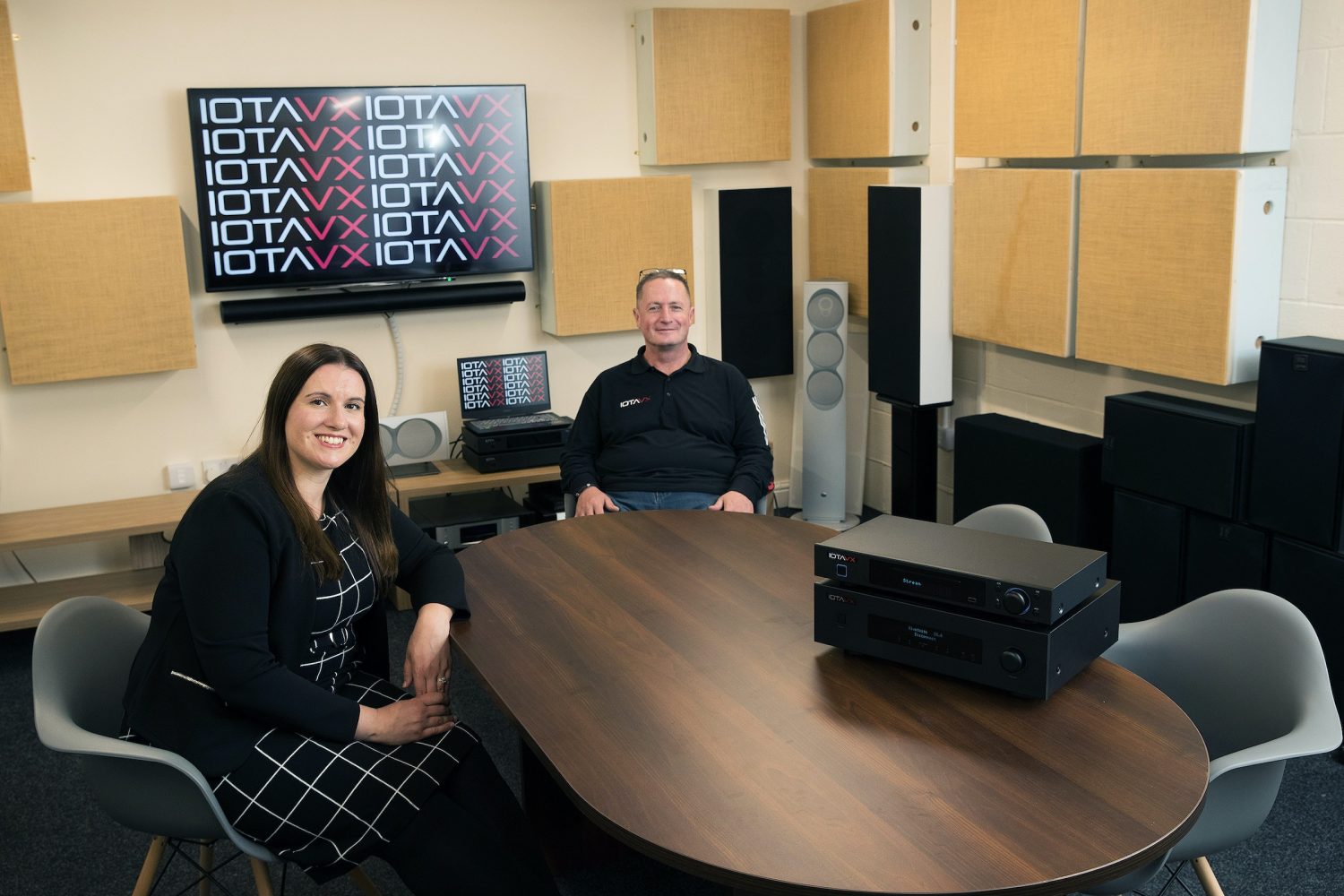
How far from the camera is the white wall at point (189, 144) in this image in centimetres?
444

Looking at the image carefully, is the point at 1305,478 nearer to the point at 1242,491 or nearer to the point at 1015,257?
the point at 1242,491

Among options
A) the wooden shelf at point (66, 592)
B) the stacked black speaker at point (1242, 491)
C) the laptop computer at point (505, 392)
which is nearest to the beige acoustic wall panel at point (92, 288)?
the wooden shelf at point (66, 592)

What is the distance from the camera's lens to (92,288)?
174 inches

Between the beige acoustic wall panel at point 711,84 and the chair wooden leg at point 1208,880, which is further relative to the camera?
the beige acoustic wall panel at point 711,84

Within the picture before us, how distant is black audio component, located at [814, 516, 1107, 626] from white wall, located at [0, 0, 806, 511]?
3.27m

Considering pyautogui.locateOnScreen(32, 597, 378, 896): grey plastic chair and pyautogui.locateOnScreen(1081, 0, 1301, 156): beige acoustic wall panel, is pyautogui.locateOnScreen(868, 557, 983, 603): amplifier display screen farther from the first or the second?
pyautogui.locateOnScreen(1081, 0, 1301, 156): beige acoustic wall panel

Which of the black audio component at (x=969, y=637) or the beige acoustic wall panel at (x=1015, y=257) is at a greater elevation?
→ the beige acoustic wall panel at (x=1015, y=257)

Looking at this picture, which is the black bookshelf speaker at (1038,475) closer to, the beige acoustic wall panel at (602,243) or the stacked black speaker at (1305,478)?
the stacked black speaker at (1305,478)

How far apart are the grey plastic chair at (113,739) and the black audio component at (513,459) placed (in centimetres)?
239

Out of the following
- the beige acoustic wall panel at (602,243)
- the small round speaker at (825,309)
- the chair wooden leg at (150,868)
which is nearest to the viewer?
the chair wooden leg at (150,868)

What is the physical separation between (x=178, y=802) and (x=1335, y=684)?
2.88 m

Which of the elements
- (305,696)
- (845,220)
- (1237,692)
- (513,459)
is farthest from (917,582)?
(845,220)

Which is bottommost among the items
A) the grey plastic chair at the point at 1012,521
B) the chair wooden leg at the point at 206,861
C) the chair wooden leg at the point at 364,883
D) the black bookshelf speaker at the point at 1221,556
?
the chair wooden leg at the point at 364,883

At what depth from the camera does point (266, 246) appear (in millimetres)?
4641
